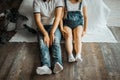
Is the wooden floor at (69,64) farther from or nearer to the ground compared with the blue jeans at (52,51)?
nearer to the ground

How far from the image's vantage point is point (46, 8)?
8.54ft

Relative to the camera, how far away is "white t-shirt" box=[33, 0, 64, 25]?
257 centimetres

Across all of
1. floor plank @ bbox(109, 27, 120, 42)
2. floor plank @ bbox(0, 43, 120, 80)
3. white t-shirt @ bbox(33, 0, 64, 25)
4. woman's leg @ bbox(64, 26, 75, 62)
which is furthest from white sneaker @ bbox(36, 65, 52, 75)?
floor plank @ bbox(109, 27, 120, 42)

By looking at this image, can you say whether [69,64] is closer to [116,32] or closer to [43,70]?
[43,70]

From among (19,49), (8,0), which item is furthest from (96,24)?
(8,0)

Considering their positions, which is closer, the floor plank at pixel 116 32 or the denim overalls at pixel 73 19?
the denim overalls at pixel 73 19

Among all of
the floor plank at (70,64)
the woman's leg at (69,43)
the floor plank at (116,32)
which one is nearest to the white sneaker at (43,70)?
the floor plank at (70,64)

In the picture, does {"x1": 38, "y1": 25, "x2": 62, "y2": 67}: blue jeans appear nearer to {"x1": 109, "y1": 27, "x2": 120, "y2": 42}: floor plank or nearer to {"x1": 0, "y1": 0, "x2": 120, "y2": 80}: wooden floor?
{"x1": 0, "y1": 0, "x2": 120, "y2": 80}: wooden floor

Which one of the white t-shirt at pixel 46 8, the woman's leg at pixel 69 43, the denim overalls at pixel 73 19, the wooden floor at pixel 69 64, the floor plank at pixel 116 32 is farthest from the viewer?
the floor plank at pixel 116 32

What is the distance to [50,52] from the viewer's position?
251 centimetres

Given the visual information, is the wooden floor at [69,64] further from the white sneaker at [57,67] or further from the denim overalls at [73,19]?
the denim overalls at [73,19]

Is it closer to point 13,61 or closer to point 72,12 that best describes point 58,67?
point 13,61

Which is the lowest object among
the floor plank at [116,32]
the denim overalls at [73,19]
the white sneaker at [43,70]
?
the floor plank at [116,32]

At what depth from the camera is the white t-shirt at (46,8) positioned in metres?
2.57
